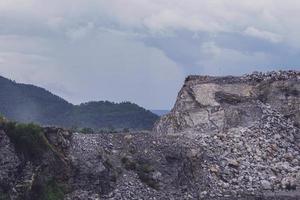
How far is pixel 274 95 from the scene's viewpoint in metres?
39.8

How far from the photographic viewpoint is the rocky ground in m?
29.4

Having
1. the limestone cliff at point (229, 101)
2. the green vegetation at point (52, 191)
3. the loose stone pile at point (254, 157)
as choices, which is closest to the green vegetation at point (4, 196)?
the green vegetation at point (52, 191)

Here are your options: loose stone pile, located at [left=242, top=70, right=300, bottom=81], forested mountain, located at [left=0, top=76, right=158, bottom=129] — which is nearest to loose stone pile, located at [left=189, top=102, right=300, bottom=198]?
loose stone pile, located at [left=242, top=70, right=300, bottom=81]

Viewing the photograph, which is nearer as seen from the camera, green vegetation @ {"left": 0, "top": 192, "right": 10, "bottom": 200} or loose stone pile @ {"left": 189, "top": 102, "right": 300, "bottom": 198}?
green vegetation @ {"left": 0, "top": 192, "right": 10, "bottom": 200}

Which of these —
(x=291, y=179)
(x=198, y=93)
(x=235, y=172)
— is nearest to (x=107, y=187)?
(x=235, y=172)

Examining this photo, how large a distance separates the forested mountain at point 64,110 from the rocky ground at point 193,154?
123 feet

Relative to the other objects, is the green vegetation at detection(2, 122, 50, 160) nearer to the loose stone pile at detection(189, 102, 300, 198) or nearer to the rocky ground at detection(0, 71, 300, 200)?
the rocky ground at detection(0, 71, 300, 200)

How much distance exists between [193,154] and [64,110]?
2110 inches

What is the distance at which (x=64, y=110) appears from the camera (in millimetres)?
85938

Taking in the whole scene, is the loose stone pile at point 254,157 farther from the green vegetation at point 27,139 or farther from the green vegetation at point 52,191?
the green vegetation at point 27,139

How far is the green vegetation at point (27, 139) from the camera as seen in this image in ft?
96.2

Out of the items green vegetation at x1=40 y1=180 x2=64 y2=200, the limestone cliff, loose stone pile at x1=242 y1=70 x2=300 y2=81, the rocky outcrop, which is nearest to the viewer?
green vegetation at x1=40 y1=180 x2=64 y2=200

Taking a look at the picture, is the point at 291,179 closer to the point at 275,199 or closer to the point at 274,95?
the point at 275,199

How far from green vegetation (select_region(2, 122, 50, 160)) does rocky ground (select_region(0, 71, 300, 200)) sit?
171 millimetres
